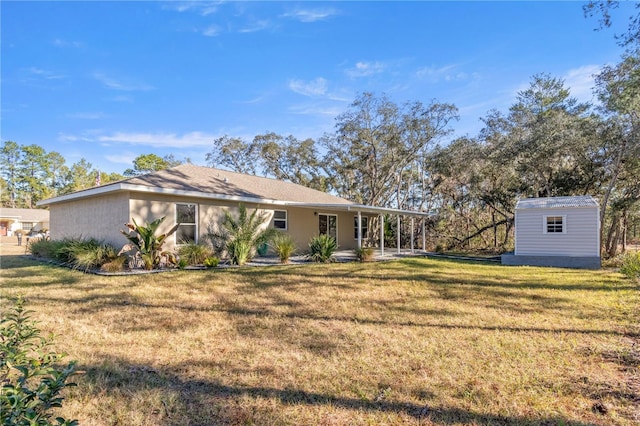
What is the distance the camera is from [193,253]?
11.2m

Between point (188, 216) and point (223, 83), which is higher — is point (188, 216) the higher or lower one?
the lower one

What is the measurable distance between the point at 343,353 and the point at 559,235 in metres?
13.3

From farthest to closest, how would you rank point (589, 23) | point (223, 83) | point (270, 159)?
point (270, 159)
point (223, 83)
point (589, 23)

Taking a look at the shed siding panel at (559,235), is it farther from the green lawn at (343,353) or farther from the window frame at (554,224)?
the green lawn at (343,353)

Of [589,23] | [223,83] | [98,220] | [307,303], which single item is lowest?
[307,303]

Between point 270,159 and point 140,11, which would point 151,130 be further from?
point 140,11

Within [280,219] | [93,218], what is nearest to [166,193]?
[93,218]

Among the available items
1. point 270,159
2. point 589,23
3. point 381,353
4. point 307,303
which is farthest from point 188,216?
point 270,159

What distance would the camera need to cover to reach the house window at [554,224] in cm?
1332

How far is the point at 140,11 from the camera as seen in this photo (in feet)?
30.0

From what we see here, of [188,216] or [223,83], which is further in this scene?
[223,83]

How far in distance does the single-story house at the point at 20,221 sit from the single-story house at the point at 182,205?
28610mm

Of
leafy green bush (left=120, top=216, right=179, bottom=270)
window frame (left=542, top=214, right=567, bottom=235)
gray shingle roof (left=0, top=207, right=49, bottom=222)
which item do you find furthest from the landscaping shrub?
gray shingle roof (left=0, top=207, right=49, bottom=222)

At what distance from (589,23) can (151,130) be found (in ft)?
80.2
